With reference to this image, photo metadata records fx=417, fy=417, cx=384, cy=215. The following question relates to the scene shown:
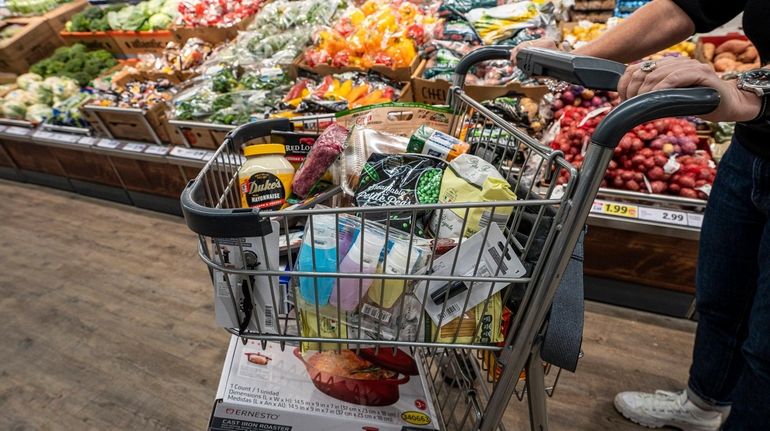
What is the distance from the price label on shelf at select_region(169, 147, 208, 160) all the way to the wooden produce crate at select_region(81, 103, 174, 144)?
18 cm

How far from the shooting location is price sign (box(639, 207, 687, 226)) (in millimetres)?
1520

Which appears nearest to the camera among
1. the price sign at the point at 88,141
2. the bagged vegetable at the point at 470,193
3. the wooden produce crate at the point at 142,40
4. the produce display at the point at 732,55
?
the bagged vegetable at the point at 470,193

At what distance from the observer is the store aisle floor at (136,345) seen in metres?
1.51

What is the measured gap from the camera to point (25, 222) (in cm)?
266

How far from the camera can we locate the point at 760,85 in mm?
555

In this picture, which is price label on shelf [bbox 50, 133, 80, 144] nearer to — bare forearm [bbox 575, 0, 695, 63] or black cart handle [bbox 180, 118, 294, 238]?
black cart handle [bbox 180, 118, 294, 238]

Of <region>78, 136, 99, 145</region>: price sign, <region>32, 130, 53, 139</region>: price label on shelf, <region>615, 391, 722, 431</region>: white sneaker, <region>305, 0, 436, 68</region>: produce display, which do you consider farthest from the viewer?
<region>32, 130, 53, 139</region>: price label on shelf

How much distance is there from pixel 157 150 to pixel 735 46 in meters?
3.29

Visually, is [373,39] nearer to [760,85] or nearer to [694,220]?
[694,220]

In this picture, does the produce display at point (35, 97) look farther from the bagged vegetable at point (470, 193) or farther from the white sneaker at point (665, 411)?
the white sneaker at point (665, 411)

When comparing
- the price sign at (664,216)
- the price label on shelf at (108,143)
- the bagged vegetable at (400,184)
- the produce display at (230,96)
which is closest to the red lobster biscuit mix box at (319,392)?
the bagged vegetable at (400,184)

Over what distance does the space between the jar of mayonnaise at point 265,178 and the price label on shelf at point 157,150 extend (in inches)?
69.9

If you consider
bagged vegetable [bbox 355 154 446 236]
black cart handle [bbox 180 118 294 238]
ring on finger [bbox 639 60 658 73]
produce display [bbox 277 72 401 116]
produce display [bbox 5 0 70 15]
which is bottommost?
produce display [bbox 277 72 401 116]

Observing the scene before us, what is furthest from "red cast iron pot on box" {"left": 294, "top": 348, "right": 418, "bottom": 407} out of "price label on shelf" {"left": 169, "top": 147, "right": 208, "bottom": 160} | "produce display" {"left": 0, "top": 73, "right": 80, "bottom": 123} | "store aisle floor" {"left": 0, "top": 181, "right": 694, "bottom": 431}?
"produce display" {"left": 0, "top": 73, "right": 80, "bottom": 123}
